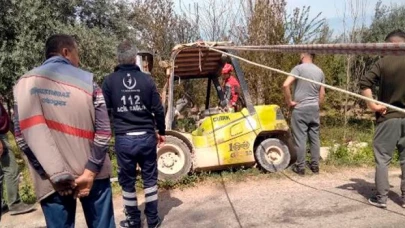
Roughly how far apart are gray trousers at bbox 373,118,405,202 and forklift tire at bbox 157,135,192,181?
2.50 m

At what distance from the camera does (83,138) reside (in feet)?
9.16

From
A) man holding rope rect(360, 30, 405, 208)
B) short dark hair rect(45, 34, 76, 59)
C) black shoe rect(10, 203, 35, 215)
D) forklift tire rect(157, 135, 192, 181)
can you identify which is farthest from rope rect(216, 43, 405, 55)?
black shoe rect(10, 203, 35, 215)

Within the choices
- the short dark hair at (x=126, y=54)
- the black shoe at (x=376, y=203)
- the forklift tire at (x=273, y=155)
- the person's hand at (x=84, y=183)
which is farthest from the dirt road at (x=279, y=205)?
the person's hand at (x=84, y=183)

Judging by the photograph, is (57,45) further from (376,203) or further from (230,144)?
(376,203)

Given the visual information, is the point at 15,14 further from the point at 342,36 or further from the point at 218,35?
the point at 342,36

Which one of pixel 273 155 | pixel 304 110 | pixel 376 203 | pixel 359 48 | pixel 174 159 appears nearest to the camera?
pixel 359 48

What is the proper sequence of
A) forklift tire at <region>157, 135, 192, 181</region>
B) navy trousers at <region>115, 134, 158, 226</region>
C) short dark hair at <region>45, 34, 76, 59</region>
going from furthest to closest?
forklift tire at <region>157, 135, 192, 181</region>
navy trousers at <region>115, 134, 158, 226</region>
short dark hair at <region>45, 34, 76, 59</region>

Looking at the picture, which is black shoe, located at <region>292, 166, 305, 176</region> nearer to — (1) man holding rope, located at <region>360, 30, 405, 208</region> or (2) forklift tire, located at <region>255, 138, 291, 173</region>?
(2) forklift tire, located at <region>255, 138, 291, 173</region>

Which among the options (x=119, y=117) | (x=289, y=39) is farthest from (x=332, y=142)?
(x=119, y=117)

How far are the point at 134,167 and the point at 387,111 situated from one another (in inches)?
110

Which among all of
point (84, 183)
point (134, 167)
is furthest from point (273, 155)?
point (84, 183)

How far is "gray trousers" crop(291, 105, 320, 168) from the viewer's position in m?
6.30

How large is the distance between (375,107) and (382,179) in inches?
32.4

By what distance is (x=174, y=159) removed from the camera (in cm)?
618
